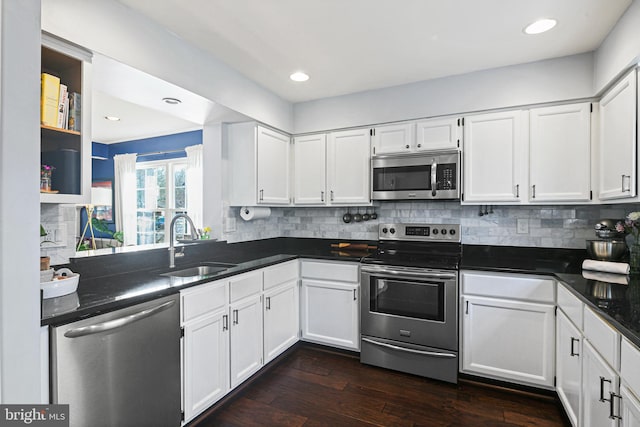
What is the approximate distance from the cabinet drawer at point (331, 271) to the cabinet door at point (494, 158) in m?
1.16

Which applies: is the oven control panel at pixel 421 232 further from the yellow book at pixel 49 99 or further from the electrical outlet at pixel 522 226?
the yellow book at pixel 49 99

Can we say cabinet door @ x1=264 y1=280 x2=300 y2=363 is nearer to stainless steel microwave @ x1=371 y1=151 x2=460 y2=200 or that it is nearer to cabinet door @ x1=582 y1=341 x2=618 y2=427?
stainless steel microwave @ x1=371 y1=151 x2=460 y2=200

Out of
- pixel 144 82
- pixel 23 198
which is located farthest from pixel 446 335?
pixel 144 82

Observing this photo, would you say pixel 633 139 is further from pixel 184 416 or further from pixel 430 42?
pixel 184 416

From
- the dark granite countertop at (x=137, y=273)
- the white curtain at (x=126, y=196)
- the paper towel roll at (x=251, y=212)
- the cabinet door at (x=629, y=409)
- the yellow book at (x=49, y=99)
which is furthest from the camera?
the white curtain at (x=126, y=196)

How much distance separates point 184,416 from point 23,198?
1476 millimetres

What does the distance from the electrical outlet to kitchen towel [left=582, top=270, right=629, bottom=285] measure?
2.33ft

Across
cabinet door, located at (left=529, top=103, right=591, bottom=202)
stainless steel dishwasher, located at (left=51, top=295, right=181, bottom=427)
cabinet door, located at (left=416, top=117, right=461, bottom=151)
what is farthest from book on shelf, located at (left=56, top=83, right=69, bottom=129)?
cabinet door, located at (left=529, top=103, right=591, bottom=202)

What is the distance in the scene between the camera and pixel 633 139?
1867mm

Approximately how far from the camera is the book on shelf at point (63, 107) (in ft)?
5.25

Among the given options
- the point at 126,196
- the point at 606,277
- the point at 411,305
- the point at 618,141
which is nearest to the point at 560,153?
the point at 618,141

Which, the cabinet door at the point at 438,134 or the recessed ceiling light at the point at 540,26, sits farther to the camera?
the cabinet door at the point at 438,134

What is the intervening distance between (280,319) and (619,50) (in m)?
3.01

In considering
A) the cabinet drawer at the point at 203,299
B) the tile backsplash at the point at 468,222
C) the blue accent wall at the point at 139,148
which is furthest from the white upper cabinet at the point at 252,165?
the blue accent wall at the point at 139,148
